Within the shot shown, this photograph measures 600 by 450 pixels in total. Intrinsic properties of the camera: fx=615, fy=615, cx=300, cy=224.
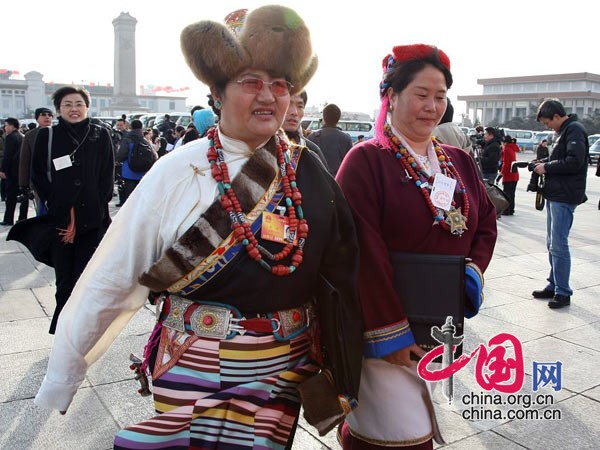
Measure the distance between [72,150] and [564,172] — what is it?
163 inches

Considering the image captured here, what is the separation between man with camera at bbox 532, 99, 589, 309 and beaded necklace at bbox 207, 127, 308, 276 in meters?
4.11

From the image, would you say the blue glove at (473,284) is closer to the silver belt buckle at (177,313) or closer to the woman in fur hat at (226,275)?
the woman in fur hat at (226,275)

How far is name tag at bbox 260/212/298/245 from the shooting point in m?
1.92

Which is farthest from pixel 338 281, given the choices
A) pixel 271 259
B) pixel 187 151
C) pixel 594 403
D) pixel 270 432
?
pixel 594 403

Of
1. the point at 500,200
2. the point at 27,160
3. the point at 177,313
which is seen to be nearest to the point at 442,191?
the point at 177,313

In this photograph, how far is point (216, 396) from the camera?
1898 millimetres

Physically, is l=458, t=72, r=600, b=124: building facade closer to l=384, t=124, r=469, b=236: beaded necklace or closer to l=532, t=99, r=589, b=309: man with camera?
l=532, t=99, r=589, b=309: man with camera

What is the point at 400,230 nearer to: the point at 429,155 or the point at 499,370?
the point at 429,155

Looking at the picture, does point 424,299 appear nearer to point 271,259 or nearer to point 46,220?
point 271,259

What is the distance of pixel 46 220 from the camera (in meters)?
4.22

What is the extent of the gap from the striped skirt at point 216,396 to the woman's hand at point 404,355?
435mm

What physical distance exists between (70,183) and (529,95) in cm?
8163

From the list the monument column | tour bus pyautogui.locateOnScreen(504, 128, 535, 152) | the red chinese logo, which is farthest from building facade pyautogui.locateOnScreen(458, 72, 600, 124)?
the red chinese logo

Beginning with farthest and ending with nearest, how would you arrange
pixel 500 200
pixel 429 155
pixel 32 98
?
pixel 32 98
pixel 500 200
pixel 429 155
